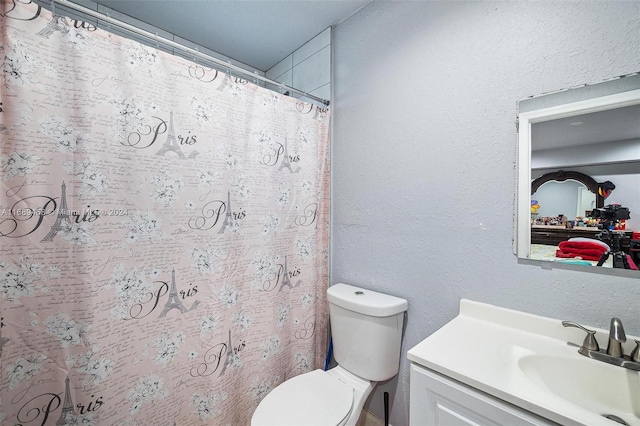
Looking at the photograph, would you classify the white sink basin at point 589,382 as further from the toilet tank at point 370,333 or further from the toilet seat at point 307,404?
the toilet seat at point 307,404

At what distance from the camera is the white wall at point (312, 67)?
1.66 m

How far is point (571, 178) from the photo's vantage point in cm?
90

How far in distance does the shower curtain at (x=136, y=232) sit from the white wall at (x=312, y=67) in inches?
14.1

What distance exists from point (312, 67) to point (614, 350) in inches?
75.2

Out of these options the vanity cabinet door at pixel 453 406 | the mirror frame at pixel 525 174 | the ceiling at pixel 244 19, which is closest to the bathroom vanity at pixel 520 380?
the vanity cabinet door at pixel 453 406

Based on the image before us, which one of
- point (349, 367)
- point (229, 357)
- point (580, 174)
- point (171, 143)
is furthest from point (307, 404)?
point (580, 174)

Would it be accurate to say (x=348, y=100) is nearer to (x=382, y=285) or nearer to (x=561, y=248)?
(x=382, y=285)

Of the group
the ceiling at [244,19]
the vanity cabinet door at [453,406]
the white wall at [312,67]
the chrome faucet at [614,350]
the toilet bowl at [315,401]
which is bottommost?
the toilet bowl at [315,401]

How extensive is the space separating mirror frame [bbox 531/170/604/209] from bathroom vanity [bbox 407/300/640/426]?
0.42 m

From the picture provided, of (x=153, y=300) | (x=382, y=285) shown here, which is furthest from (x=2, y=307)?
(x=382, y=285)

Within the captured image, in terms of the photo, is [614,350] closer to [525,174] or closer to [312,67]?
[525,174]

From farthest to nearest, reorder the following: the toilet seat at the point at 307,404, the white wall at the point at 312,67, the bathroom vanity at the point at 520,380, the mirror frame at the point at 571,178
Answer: the white wall at the point at 312,67
the toilet seat at the point at 307,404
the mirror frame at the point at 571,178
the bathroom vanity at the point at 520,380

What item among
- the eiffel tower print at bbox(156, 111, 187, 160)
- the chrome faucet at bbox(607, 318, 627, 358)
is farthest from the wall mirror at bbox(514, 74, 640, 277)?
the eiffel tower print at bbox(156, 111, 187, 160)

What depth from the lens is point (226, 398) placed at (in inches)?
48.3
